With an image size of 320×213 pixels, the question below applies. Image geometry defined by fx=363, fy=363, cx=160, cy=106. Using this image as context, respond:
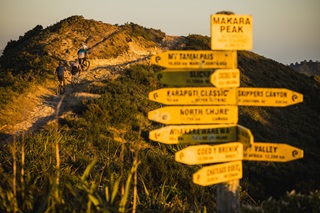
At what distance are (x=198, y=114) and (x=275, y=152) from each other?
3.53 ft

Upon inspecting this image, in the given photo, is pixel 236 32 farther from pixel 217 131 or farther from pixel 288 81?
pixel 288 81

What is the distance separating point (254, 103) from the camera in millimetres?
4668

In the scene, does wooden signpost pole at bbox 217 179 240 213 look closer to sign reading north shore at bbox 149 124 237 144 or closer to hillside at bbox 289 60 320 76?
sign reading north shore at bbox 149 124 237 144

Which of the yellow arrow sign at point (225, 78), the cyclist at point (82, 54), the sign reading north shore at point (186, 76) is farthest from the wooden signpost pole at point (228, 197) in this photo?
the cyclist at point (82, 54)

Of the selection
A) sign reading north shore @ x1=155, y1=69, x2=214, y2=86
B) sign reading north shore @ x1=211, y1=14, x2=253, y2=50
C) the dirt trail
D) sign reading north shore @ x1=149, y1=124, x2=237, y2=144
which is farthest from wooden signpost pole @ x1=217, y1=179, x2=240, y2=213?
the dirt trail

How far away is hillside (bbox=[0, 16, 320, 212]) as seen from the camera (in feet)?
24.5

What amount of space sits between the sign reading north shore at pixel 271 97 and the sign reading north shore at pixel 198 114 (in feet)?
0.77

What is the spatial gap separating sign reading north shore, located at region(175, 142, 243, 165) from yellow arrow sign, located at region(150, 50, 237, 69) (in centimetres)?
105

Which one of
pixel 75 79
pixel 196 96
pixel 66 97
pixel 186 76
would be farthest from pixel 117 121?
pixel 196 96

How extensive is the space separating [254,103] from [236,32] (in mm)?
940

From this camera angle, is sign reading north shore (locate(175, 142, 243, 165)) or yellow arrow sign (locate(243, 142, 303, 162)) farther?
yellow arrow sign (locate(243, 142, 303, 162))

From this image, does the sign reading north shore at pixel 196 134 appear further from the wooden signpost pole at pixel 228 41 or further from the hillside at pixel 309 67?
the hillside at pixel 309 67

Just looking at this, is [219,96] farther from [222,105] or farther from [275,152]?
[275,152]

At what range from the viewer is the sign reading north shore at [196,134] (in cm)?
457
